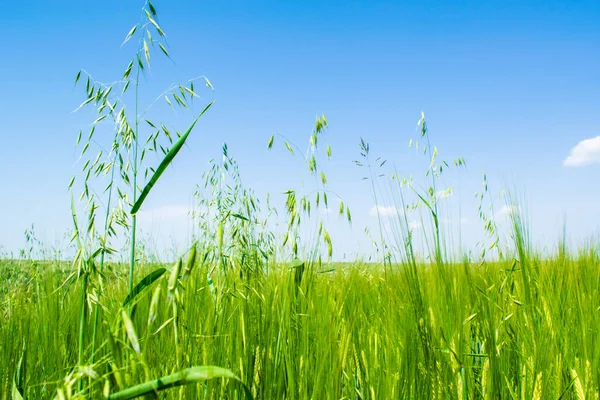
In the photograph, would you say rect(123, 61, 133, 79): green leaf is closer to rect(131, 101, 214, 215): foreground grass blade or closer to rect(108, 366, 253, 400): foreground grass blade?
rect(131, 101, 214, 215): foreground grass blade

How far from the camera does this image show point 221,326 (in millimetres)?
1232

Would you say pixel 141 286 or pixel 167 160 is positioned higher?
pixel 167 160

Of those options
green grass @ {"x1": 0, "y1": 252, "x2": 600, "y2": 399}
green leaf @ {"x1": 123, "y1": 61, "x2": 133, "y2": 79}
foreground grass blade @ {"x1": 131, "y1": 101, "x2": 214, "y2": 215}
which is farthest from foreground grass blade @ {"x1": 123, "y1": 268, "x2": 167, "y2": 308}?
green leaf @ {"x1": 123, "y1": 61, "x2": 133, "y2": 79}

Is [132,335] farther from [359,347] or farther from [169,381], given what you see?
[359,347]

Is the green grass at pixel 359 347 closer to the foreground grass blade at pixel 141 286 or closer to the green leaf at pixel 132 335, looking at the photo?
the foreground grass blade at pixel 141 286

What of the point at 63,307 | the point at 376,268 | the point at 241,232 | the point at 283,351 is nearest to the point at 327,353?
the point at 283,351

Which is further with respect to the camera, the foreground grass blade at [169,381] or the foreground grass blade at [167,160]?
the foreground grass blade at [167,160]

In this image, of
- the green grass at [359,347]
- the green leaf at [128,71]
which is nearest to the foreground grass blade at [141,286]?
the green grass at [359,347]

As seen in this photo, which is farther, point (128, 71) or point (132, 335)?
point (128, 71)

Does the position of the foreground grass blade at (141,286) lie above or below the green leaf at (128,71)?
below

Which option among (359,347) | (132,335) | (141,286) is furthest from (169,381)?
→ (359,347)

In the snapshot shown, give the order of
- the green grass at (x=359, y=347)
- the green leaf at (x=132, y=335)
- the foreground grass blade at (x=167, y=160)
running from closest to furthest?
the green leaf at (x=132, y=335)
the foreground grass blade at (x=167, y=160)
the green grass at (x=359, y=347)

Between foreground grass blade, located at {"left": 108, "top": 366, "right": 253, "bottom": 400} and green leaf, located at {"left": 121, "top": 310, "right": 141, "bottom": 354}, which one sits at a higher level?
green leaf, located at {"left": 121, "top": 310, "right": 141, "bottom": 354}

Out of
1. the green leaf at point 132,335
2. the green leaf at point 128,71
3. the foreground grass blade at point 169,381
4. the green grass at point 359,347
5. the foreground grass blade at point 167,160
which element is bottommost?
the green grass at point 359,347
